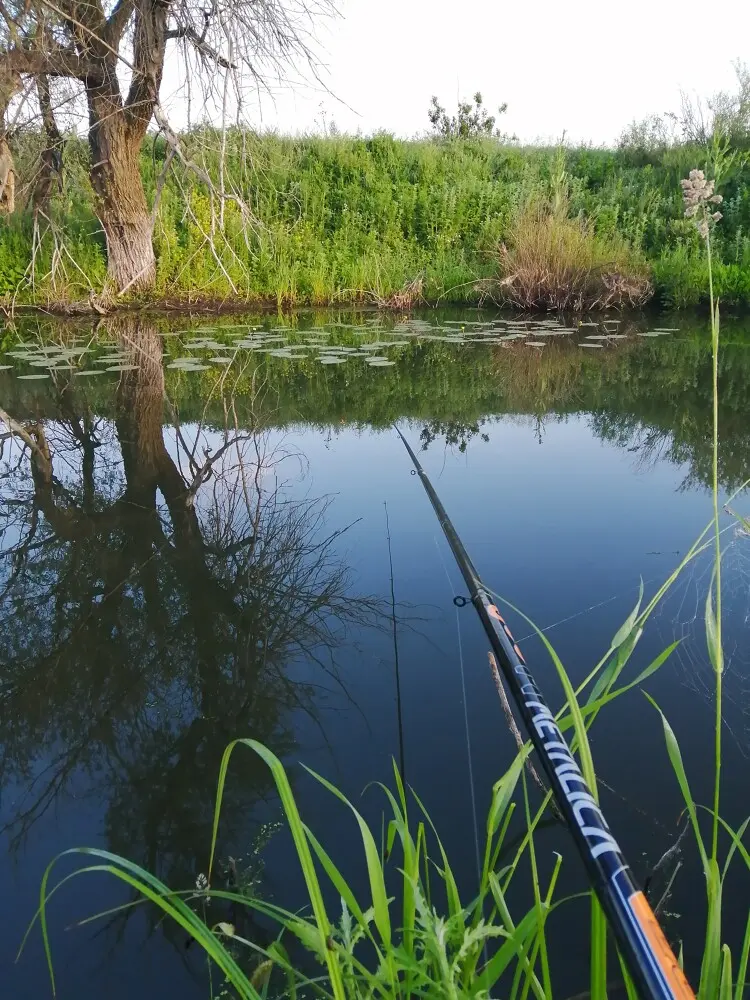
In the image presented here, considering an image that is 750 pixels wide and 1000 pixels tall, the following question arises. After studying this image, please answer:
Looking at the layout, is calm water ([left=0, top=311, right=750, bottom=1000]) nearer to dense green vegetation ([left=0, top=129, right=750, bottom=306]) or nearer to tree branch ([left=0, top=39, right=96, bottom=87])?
tree branch ([left=0, top=39, right=96, bottom=87])

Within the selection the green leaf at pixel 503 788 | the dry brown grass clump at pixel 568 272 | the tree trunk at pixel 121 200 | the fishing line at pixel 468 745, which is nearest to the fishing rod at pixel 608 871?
Answer: the green leaf at pixel 503 788

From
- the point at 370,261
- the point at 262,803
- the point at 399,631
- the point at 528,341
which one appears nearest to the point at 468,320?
the point at 528,341

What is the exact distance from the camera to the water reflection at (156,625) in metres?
1.30

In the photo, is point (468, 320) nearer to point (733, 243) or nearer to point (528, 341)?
point (528, 341)

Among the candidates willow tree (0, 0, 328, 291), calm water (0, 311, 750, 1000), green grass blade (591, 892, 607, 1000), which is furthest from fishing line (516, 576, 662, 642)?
willow tree (0, 0, 328, 291)

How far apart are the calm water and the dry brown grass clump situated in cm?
414

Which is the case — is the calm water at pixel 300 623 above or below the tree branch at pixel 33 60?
below

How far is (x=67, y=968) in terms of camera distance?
977 mm

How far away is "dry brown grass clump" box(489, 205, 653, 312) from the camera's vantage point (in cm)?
785

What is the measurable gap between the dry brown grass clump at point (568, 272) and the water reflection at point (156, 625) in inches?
228

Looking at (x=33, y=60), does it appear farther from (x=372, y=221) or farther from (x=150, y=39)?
(x=372, y=221)

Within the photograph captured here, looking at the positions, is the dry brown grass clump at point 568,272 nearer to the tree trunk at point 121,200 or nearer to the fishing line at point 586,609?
the tree trunk at point 121,200

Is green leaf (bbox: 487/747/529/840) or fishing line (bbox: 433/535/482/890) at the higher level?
green leaf (bbox: 487/747/529/840)

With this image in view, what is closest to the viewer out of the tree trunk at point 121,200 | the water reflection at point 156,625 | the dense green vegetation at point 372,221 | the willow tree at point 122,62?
the water reflection at point 156,625
